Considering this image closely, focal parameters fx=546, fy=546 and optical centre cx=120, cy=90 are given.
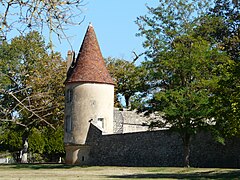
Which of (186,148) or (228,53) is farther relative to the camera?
(228,53)

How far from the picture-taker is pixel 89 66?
134ft

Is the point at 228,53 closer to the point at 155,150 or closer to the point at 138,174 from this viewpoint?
the point at 155,150

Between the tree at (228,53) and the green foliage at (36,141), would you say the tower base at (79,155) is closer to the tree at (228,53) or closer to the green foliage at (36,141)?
the tree at (228,53)

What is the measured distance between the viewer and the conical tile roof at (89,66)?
40625 millimetres

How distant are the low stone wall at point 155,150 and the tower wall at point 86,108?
69 centimetres

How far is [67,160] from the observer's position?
41.8 metres

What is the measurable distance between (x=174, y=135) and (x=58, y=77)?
733 inches

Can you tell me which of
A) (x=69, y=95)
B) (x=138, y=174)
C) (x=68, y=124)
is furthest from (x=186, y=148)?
(x=69, y=95)

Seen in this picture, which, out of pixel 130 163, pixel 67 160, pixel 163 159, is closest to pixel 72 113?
pixel 67 160

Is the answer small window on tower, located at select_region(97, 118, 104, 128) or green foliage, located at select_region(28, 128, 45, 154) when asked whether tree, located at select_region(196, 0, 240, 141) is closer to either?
small window on tower, located at select_region(97, 118, 104, 128)

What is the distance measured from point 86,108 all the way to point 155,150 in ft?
23.7

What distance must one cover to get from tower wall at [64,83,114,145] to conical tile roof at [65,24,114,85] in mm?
448

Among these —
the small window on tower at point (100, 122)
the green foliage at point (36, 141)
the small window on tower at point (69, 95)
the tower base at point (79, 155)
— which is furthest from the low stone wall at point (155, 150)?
the green foliage at point (36, 141)

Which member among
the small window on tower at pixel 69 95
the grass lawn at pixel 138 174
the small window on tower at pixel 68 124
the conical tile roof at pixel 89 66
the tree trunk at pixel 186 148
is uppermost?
the conical tile roof at pixel 89 66
